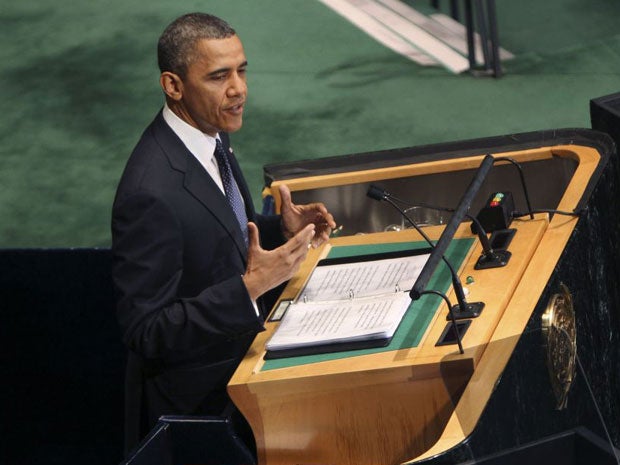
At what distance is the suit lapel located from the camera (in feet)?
9.48

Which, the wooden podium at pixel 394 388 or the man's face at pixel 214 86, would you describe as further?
the man's face at pixel 214 86

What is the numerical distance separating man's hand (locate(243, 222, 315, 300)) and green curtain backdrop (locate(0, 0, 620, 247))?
2.78 metres

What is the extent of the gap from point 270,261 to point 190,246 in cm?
19

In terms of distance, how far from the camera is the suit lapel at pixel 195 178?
2891 millimetres

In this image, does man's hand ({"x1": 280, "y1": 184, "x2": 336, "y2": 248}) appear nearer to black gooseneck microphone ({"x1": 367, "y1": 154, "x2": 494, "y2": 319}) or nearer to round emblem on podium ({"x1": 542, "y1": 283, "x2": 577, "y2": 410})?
black gooseneck microphone ({"x1": 367, "y1": 154, "x2": 494, "y2": 319})

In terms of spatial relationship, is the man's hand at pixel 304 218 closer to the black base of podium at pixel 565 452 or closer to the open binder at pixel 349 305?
the open binder at pixel 349 305

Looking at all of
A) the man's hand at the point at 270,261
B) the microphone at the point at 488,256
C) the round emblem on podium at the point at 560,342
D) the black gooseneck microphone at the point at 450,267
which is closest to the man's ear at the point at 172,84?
the man's hand at the point at 270,261

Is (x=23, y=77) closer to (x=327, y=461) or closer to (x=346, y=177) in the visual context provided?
(x=346, y=177)

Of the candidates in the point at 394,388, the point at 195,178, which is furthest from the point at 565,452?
the point at 195,178

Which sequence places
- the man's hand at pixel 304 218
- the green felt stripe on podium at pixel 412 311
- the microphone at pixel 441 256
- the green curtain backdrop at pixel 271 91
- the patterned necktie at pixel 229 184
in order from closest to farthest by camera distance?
the microphone at pixel 441 256
the green felt stripe on podium at pixel 412 311
the patterned necktie at pixel 229 184
the man's hand at pixel 304 218
the green curtain backdrop at pixel 271 91

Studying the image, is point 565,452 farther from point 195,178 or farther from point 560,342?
point 195,178

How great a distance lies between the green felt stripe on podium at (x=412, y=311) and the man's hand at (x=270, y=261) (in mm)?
159

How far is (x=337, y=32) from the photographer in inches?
278

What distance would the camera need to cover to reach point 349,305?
9.67ft
